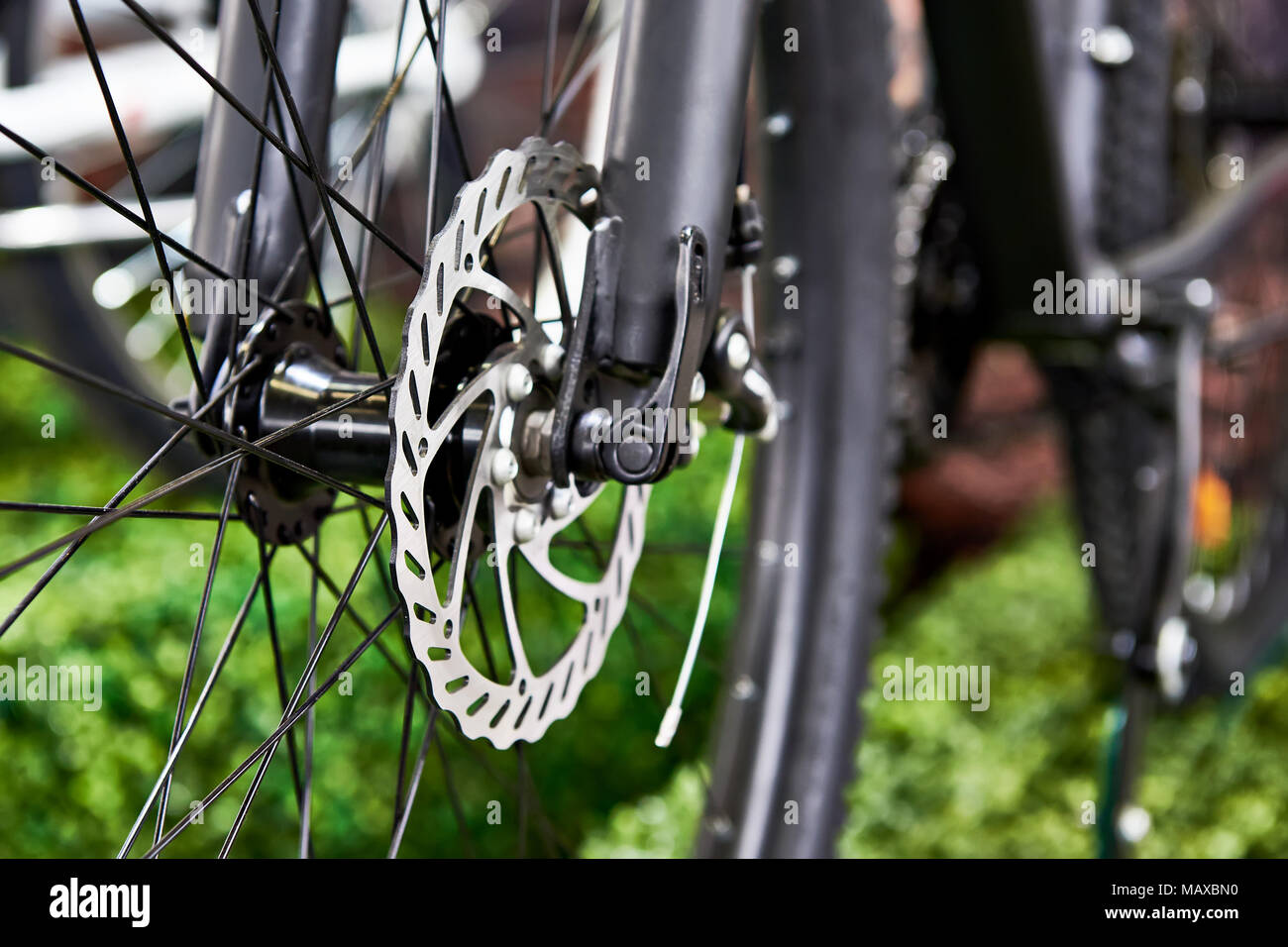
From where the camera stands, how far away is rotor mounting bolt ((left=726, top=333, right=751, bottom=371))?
582 millimetres

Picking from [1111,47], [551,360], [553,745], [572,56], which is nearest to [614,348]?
[551,360]

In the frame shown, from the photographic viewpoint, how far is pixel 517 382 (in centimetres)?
49

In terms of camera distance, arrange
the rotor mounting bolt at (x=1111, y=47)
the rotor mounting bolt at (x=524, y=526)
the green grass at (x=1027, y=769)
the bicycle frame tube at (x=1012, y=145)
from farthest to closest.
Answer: the green grass at (x=1027, y=769) → the rotor mounting bolt at (x=1111, y=47) → the bicycle frame tube at (x=1012, y=145) → the rotor mounting bolt at (x=524, y=526)

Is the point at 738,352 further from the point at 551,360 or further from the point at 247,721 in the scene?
the point at 247,721

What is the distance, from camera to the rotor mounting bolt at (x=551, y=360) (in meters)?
0.51

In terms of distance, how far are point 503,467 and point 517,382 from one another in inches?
1.4

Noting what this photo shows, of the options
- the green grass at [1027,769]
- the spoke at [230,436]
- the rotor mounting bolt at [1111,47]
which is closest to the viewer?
the spoke at [230,436]

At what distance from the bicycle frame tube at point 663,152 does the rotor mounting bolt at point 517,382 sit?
0.14ft

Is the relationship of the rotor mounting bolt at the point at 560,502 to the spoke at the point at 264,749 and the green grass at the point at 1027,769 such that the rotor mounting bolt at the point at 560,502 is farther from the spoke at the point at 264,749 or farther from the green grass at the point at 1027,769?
the green grass at the point at 1027,769

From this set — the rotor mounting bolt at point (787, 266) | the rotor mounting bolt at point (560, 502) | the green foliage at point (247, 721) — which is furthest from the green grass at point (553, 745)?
the rotor mounting bolt at point (560, 502)

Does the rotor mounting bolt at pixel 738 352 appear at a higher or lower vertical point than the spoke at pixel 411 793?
higher

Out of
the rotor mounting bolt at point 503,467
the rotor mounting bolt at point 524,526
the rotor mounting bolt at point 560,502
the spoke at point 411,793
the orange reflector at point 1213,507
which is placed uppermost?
the rotor mounting bolt at point 503,467
